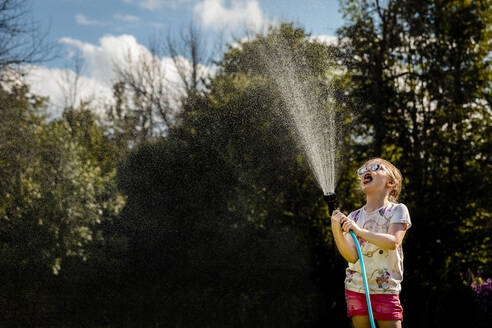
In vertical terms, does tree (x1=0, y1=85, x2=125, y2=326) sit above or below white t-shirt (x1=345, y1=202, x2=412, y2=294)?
above

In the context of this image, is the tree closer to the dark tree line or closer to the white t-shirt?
the dark tree line

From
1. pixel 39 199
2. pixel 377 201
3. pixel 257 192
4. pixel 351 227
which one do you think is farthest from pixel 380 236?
pixel 39 199

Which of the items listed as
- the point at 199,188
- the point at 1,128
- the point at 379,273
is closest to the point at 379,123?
the point at 199,188

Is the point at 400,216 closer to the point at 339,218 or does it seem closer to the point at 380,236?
the point at 380,236

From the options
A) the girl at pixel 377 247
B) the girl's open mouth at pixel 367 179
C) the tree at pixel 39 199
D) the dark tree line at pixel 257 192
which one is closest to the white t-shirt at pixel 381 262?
the girl at pixel 377 247

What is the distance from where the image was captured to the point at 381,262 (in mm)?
2414

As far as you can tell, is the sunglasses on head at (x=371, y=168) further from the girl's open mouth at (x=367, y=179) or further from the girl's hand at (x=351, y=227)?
the girl's hand at (x=351, y=227)

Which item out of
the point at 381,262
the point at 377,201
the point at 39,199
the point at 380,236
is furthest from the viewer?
the point at 39,199

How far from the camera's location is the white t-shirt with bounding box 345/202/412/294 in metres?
2.36

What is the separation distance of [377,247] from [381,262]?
0.08m

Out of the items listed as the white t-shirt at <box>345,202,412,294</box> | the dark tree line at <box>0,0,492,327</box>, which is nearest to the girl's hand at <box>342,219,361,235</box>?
the white t-shirt at <box>345,202,412,294</box>

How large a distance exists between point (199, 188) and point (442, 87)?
4737mm

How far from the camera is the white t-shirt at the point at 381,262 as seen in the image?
2.36m

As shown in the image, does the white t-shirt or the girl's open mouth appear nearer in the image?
the white t-shirt
